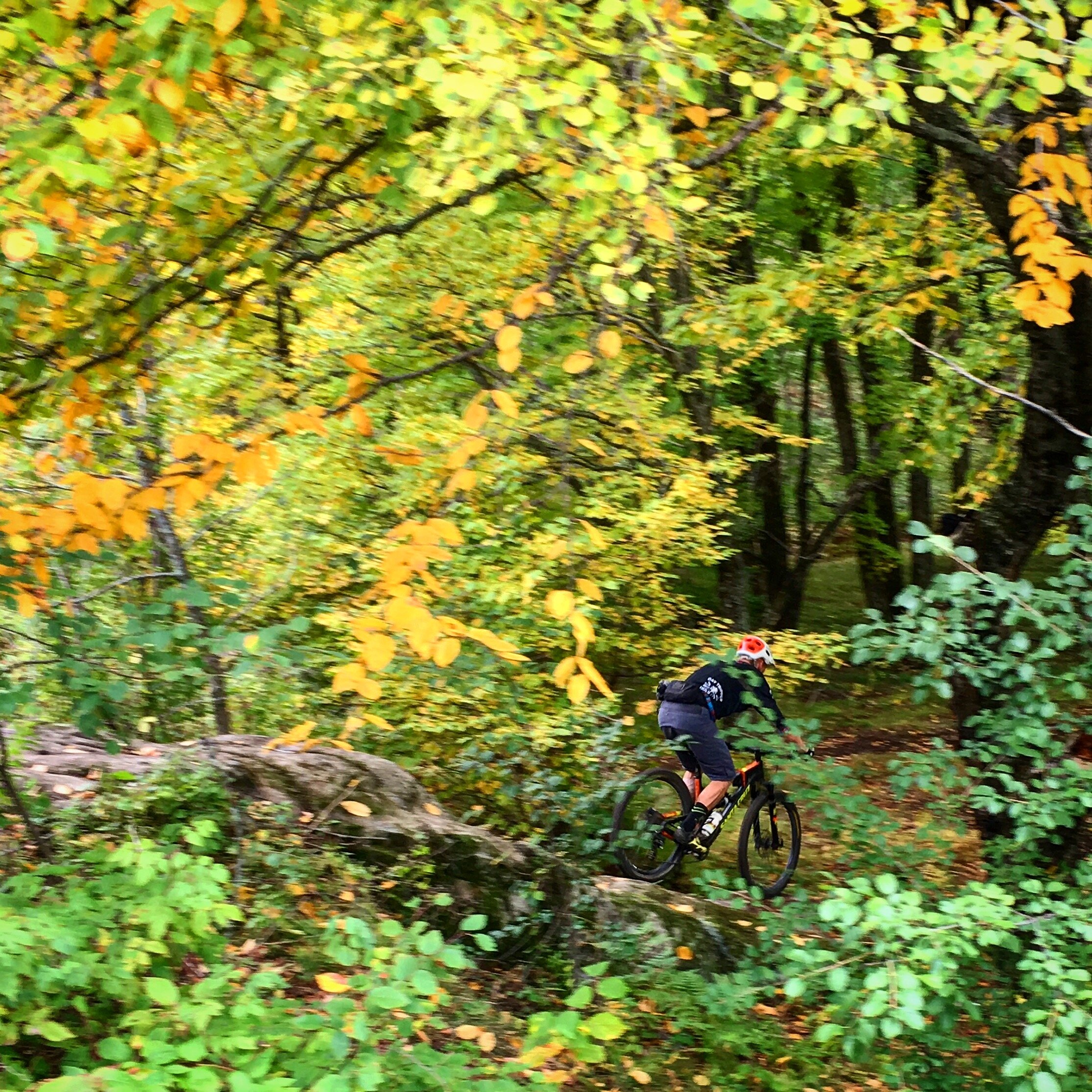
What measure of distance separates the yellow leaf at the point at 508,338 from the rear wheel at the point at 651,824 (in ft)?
14.6

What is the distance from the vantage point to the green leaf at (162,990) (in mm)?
2867

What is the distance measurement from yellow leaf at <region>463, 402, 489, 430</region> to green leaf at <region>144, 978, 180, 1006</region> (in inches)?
71.4

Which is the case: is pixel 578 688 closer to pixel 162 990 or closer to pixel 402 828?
pixel 162 990

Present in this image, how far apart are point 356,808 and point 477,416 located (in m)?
2.86

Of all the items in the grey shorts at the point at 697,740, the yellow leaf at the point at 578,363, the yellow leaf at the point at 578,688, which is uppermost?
the yellow leaf at the point at 578,363

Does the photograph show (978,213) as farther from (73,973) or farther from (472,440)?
(73,973)

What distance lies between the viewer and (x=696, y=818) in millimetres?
7645

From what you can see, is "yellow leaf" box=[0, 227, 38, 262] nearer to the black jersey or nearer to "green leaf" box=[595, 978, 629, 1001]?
"green leaf" box=[595, 978, 629, 1001]

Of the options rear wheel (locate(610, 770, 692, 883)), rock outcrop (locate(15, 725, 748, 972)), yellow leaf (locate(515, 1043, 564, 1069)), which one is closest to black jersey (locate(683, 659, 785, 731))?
rear wheel (locate(610, 770, 692, 883))

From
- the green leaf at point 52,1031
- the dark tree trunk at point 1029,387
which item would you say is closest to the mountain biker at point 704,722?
the dark tree trunk at point 1029,387

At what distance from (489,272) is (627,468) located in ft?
6.40

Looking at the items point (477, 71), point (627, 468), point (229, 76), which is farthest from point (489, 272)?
point (477, 71)

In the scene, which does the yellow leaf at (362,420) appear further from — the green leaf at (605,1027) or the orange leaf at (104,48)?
the green leaf at (605,1027)

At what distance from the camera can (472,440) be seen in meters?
3.15
